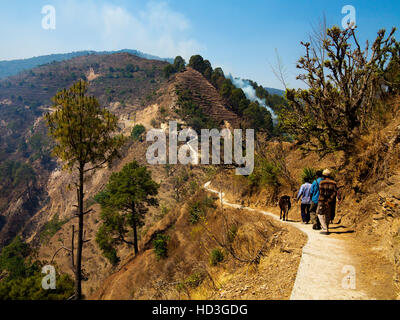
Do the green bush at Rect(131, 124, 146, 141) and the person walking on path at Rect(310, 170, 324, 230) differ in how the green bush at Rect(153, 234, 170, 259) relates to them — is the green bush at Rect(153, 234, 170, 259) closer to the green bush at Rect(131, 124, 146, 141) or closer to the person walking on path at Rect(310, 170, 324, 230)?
the person walking on path at Rect(310, 170, 324, 230)

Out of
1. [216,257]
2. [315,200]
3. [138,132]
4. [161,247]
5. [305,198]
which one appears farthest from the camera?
[138,132]

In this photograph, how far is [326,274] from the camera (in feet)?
13.1

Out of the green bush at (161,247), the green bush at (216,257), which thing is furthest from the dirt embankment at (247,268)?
the green bush at (161,247)

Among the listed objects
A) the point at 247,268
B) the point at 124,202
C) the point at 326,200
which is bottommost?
the point at 124,202

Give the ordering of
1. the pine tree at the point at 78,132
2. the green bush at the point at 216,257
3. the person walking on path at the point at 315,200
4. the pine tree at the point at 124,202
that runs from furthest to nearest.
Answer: the pine tree at the point at 124,202, the pine tree at the point at 78,132, the green bush at the point at 216,257, the person walking on path at the point at 315,200

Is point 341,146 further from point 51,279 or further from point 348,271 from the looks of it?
point 51,279

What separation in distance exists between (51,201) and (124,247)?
55.8 meters

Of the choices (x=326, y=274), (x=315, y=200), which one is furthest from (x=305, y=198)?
(x=326, y=274)

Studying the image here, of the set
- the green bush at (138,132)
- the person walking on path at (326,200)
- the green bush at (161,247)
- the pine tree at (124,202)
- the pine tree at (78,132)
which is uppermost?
the green bush at (138,132)

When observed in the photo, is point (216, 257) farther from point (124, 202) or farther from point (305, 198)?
point (124, 202)

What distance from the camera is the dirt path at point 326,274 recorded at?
3.37 m

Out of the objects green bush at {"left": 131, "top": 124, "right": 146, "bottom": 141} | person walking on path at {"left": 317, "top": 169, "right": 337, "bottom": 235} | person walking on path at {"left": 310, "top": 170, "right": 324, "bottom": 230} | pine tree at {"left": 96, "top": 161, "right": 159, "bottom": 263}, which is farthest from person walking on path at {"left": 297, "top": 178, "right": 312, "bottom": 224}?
green bush at {"left": 131, "top": 124, "right": 146, "bottom": 141}

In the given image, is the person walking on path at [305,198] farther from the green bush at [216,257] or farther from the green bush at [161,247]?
the green bush at [161,247]
